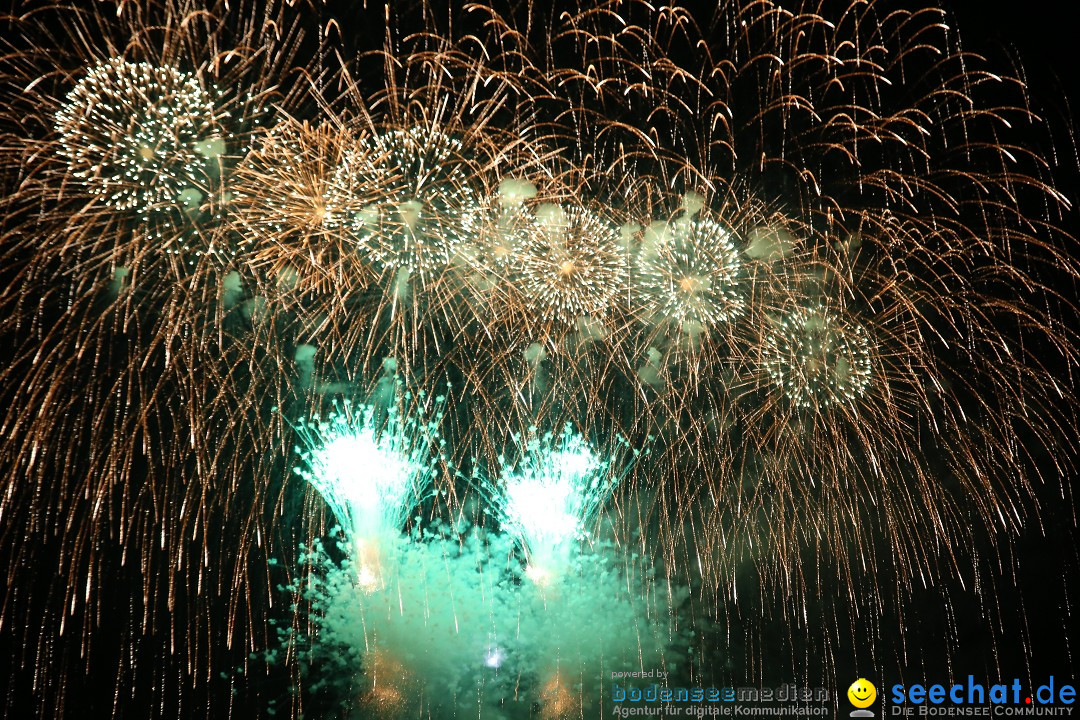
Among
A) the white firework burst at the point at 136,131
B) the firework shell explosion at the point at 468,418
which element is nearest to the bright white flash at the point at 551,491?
the firework shell explosion at the point at 468,418

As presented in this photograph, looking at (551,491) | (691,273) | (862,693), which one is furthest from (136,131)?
(862,693)

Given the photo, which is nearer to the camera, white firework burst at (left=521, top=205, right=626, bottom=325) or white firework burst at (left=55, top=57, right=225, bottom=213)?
white firework burst at (left=55, top=57, right=225, bottom=213)

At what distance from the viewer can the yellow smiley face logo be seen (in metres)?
13.0

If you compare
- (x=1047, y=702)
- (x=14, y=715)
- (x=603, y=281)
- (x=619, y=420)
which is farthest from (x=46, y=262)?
(x=1047, y=702)

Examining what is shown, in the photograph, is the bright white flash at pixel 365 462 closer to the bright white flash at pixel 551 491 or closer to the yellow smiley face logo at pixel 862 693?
the bright white flash at pixel 551 491

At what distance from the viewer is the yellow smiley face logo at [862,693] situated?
13.0 meters

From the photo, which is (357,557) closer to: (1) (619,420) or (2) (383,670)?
(2) (383,670)

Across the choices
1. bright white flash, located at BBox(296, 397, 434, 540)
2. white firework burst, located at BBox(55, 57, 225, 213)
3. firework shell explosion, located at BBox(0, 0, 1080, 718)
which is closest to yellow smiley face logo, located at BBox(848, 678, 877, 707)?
firework shell explosion, located at BBox(0, 0, 1080, 718)

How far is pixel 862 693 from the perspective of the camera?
1327cm

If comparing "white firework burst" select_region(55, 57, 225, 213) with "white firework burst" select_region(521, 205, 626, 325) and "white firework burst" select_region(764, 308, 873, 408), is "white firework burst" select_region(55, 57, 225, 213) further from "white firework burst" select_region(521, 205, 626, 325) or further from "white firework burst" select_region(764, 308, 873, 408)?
"white firework burst" select_region(764, 308, 873, 408)

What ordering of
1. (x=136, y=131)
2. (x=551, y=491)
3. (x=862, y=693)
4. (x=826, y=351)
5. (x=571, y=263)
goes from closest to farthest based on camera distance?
(x=136, y=131) → (x=571, y=263) → (x=826, y=351) → (x=862, y=693) → (x=551, y=491)

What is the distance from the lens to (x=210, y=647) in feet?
42.3

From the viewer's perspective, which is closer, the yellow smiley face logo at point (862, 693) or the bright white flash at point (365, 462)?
the bright white flash at point (365, 462)

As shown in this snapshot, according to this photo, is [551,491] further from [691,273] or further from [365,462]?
[691,273]
